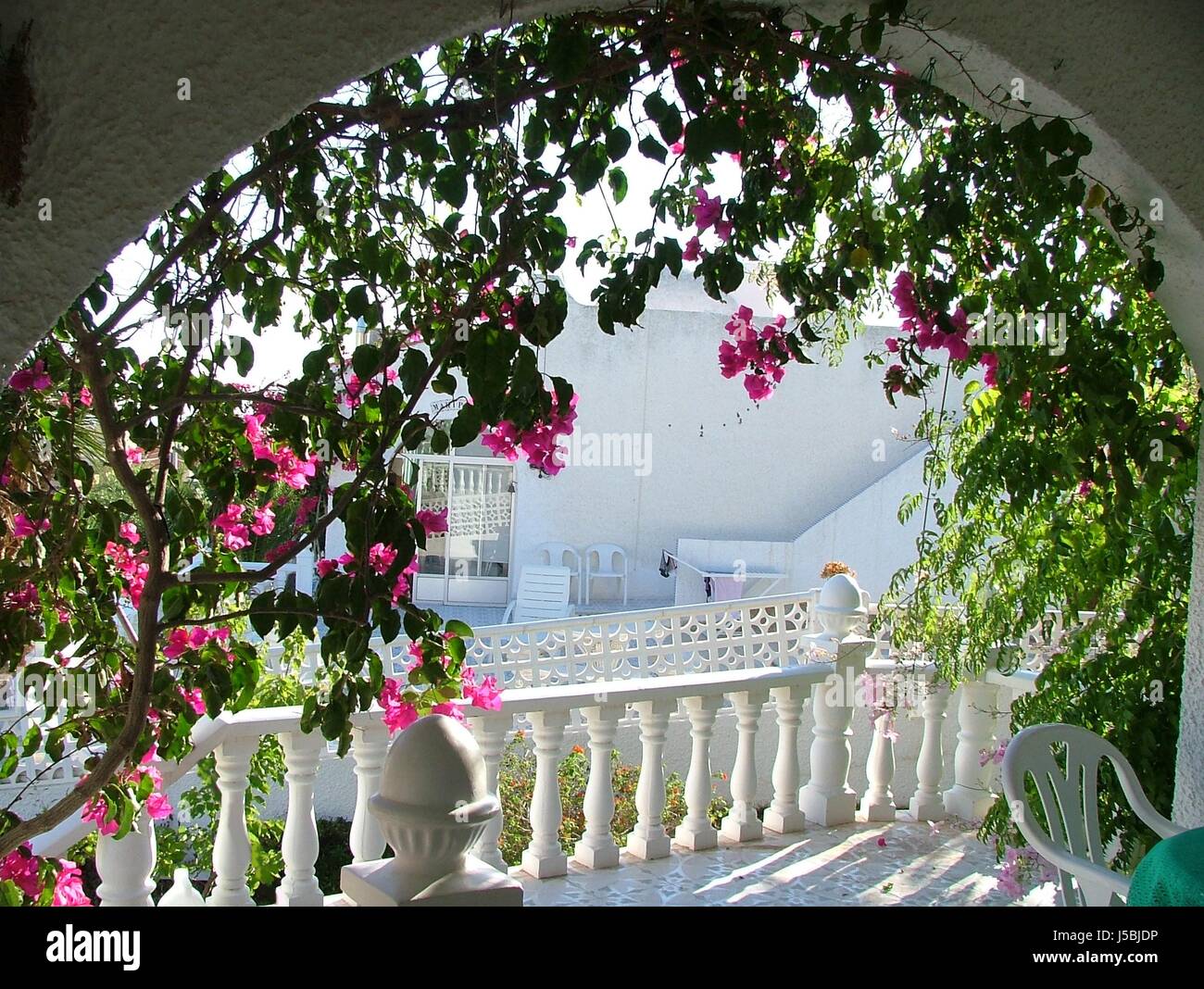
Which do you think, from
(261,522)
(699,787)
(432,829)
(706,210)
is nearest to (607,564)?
(699,787)

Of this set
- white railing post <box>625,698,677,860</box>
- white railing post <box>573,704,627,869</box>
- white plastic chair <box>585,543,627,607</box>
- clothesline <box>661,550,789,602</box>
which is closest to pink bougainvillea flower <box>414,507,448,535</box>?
white railing post <box>573,704,627,869</box>

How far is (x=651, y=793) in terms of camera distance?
363 centimetres

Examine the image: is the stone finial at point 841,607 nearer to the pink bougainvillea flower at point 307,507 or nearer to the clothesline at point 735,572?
the pink bougainvillea flower at point 307,507

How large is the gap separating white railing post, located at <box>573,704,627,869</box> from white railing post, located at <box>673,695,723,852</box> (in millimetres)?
316

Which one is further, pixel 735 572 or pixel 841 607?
pixel 735 572

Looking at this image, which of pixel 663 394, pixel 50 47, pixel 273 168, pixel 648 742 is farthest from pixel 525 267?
pixel 663 394

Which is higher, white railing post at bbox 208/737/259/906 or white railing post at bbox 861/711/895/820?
white railing post at bbox 208/737/259/906

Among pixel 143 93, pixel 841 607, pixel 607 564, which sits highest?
Answer: pixel 143 93

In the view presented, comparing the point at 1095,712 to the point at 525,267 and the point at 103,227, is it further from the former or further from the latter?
the point at 103,227

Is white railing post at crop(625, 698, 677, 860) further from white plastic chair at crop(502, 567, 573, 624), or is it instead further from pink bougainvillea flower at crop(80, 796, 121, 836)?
white plastic chair at crop(502, 567, 573, 624)

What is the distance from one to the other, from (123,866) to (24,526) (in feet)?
3.26

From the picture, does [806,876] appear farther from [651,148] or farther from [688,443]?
[688,443]

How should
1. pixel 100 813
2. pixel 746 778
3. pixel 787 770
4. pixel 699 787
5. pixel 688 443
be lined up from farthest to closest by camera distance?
pixel 688 443 → pixel 787 770 → pixel 746 778 → pixel 699 787 → pixel 100 813

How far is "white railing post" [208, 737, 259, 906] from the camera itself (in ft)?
8.88
